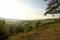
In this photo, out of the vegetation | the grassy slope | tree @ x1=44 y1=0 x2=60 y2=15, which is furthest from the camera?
tree @ x1=44 y1=0 x2=60 y2=15

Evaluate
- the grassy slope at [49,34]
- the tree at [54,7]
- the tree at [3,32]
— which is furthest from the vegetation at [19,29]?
the tree at [54,7]

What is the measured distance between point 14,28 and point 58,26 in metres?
1.92

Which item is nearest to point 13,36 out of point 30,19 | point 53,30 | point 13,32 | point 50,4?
point 13,32

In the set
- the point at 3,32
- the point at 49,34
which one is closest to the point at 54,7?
the point at 49,34

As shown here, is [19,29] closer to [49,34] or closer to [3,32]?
[3,32]

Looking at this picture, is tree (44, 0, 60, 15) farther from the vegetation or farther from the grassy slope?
the grassy slope

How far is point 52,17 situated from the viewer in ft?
28.5

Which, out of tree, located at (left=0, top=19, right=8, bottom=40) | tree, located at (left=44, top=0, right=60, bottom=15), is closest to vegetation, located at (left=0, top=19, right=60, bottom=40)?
tree, located at (left=0, top=19, right=8, bottom=40)

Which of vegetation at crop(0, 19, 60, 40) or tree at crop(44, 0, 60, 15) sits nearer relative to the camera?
vegetation at crop(0, 19, 60, 40)

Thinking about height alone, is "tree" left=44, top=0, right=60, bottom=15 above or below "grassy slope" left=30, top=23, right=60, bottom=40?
above

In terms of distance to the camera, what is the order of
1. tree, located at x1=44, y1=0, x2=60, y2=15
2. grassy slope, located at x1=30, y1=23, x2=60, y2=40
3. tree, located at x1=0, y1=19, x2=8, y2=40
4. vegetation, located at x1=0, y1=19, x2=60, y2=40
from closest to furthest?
grassy slope, located at x1=30, y1=23, x2=60, y2=40 → vegetation, located at x1=0, y1=19, x2=60, y2=40 → tree, located at x1=0, y1=19, x2=8, y2=40 → tree, located at x1=44, y1=0, x2=60, y2=15

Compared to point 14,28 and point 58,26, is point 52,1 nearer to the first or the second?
point 58,26

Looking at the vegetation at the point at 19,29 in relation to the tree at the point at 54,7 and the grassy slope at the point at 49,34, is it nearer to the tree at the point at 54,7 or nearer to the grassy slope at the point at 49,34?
the grassy slope at the point at 49,34

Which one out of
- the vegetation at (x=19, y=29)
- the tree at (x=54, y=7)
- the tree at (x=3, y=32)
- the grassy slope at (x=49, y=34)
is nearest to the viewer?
the grassy slope at (x=49, y=34)
